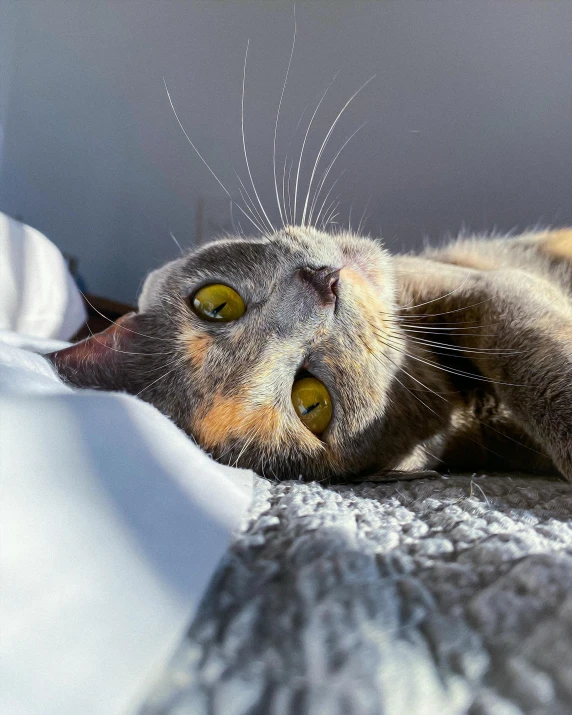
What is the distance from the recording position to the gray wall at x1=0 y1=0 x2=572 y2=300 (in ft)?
5.63

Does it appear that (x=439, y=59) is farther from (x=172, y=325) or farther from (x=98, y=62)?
(x=172, y=325)

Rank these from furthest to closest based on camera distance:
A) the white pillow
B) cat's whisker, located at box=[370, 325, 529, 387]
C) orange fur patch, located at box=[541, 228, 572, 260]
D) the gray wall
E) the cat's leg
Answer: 1. the gray wall
2. the white pillow
3. orange fur patch, located at box=[541, 228, 572, 260]
4. cat's whisker, located at box=[370, 325, 529, 387]
5. the cat's leg

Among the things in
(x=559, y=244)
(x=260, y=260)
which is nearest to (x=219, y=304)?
(x=260, y=260)

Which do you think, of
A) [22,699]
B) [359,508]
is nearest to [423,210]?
[359,508]

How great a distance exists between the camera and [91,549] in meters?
0.32

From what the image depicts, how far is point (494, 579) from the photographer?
334 millimetres

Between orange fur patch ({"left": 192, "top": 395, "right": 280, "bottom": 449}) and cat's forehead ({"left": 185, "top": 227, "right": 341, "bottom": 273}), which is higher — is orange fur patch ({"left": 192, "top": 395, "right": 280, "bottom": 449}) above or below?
below

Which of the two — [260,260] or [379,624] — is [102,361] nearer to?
[260,260]

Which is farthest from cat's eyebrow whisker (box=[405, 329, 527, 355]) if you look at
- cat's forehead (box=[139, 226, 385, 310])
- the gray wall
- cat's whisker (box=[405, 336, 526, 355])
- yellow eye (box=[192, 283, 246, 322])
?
the gray wall

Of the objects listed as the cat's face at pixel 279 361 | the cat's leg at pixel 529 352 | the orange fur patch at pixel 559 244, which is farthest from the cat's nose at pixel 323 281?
the orange fur patch at pixel 559 244

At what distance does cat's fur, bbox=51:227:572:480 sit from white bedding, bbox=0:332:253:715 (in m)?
0.29

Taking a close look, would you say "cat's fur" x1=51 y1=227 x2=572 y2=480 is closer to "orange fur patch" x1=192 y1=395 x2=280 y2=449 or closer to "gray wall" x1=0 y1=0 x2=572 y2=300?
"orange fur patch" x1=192 y1=395 x2=280 y2=449

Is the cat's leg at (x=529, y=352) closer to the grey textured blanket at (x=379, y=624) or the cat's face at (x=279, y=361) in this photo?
the cat's face at (x=279, y=361)

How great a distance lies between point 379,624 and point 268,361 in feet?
1.52
